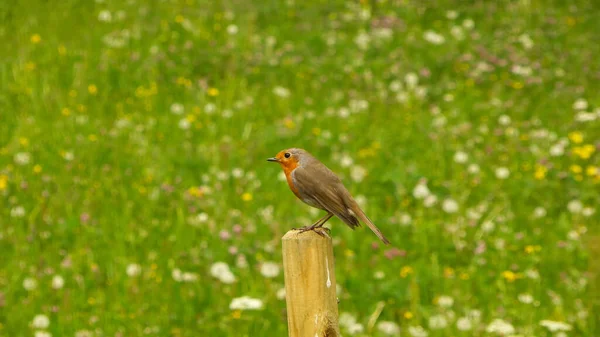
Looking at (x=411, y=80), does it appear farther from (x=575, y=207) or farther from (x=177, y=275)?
(x=177, y=275)

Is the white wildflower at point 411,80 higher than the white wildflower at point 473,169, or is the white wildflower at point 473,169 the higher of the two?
the white wildflower at point 411,80

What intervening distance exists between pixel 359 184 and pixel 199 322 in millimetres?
2643

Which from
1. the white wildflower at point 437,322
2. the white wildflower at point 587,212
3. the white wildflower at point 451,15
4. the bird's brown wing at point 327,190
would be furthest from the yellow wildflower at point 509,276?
the white wildflower at point 451,15

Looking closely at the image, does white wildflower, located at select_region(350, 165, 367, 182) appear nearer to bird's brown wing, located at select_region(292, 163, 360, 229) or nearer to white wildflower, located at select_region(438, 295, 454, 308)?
white wildflower, located at select_region(438, 295, 454, 308)

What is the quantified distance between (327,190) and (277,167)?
15.0 feet

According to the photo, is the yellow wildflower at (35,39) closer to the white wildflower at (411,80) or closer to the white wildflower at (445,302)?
the white wildflower at (411,80)

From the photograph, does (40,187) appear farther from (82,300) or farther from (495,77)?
(495,77)

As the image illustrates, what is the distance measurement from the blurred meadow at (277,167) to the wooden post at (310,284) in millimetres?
1887

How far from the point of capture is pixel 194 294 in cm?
623

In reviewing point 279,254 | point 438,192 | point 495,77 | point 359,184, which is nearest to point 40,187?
point 279,254

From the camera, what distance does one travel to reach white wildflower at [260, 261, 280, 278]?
625cm

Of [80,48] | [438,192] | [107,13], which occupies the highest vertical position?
[107,13]

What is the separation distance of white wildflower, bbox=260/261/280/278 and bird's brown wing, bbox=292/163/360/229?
2.67 meters

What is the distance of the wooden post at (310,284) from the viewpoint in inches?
131
